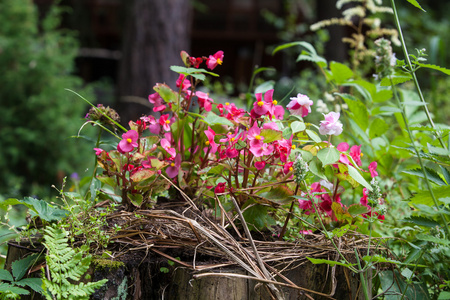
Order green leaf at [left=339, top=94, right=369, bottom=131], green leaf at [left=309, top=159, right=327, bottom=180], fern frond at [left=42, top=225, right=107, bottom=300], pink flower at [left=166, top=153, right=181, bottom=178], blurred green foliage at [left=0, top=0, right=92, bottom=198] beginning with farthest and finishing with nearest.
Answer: blurred green foliage at [left=0, top=0, right=92, bottom=198] < green leaf at [left=339, top=94, right=369, bottom=131] < pink flower at [left=166, top=153, right=181, bottom=178] < green leaf at [left=309, top=159, right=327, bottom=180] < fern frond at [left=42, top=225, right=107, bottom=300]

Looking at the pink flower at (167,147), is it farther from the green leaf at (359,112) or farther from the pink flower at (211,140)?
the green leaf at (359,112)

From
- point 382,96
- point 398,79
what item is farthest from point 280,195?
point 382,96

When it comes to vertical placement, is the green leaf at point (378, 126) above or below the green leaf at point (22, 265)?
above

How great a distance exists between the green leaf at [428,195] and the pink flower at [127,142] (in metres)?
0.78

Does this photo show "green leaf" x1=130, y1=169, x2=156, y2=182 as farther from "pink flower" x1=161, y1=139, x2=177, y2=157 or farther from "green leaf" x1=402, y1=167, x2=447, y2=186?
"green leaf" x1=402, y1=167, x2=447, y2=186

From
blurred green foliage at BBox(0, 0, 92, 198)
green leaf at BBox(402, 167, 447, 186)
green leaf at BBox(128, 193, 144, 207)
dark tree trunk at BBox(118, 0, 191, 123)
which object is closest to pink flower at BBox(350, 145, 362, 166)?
green leaf at BBox(402, 167, 447, 186)

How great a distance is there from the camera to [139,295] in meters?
1.06

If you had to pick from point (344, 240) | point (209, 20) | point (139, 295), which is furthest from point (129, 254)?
point (209, 20)

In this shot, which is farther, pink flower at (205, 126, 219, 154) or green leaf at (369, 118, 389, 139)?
green leaf at (369, 118, 389, 139)

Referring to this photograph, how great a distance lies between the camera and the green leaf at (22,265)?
1.04 m

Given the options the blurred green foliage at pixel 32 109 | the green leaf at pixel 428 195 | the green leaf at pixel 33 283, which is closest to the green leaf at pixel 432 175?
the green leaf at pixel 428 195

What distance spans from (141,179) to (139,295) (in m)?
0.29

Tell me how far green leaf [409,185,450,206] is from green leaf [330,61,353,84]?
0.61 metres

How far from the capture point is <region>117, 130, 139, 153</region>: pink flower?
3.59 ft
